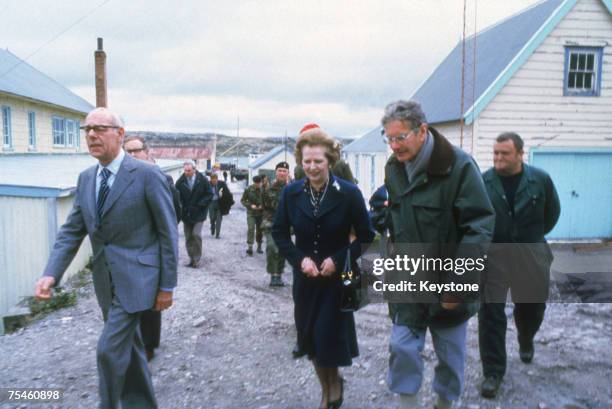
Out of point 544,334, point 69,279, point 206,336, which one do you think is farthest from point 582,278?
point 69,279

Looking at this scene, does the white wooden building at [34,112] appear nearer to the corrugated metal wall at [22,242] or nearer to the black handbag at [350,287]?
the corrugated metal wall at [22,242]

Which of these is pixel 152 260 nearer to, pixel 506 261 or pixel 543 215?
pixel 506 261

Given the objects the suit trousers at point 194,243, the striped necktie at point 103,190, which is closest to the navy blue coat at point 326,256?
the striped necktie at point 103,190

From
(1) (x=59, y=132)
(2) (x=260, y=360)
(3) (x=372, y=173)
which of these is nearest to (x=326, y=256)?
(2) (x=260, y=360)

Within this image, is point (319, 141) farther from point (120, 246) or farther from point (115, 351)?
point (115, 351)

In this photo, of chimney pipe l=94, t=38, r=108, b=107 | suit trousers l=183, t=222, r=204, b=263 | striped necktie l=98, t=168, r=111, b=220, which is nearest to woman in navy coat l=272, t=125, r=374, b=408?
striped necktie l=98, t=168, r=111, b=220

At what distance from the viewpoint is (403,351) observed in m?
3.30

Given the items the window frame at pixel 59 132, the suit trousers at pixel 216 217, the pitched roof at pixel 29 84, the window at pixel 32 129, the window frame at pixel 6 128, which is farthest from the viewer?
the window frame at pixel 59 132

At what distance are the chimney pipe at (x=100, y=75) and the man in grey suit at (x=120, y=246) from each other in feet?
70.5

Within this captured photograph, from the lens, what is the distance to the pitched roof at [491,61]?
13.5m

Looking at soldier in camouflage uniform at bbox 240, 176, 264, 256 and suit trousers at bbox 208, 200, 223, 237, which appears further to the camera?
suit trousers at bbox 208, 200, 223, 237

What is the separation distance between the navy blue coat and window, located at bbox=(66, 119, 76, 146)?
3054 centimetres

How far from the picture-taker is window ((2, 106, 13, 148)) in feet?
74.6

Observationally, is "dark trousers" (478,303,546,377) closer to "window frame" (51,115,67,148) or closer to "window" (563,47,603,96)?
"window" (563,47,603,96)
